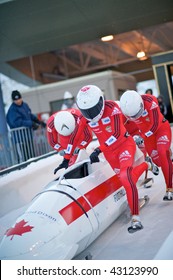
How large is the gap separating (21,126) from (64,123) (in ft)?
5.88

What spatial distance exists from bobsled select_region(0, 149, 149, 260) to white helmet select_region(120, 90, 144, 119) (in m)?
0.57

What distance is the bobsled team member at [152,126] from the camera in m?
4.19

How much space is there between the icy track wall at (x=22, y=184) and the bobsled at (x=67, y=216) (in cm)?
98

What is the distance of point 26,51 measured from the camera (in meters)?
7.73

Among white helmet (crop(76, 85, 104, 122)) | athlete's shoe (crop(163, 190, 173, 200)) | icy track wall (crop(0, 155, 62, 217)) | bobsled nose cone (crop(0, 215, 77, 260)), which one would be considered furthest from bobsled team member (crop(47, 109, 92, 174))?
bobsled nose cone (crop(0, 215, 77, 260))

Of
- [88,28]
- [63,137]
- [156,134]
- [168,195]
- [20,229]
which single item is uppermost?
[88,28]

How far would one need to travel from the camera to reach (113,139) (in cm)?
388

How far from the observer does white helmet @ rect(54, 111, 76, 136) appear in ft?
14.9

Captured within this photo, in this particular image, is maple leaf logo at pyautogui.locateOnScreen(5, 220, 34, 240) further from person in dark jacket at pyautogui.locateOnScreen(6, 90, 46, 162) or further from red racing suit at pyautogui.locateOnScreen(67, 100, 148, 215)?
person in dark jacket at pyautogui.locateOnScreen(6, 90, 46, 162)

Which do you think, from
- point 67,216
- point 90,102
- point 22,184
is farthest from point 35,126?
point 67,216

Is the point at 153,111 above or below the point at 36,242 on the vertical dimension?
above

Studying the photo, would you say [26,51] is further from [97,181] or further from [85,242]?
[85,242]

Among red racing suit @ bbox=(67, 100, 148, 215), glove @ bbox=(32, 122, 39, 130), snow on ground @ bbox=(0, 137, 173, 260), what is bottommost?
snow on ground @ bbox=(0, 137, 173, 260)

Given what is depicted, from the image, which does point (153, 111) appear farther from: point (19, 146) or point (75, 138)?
point (19, 146)
